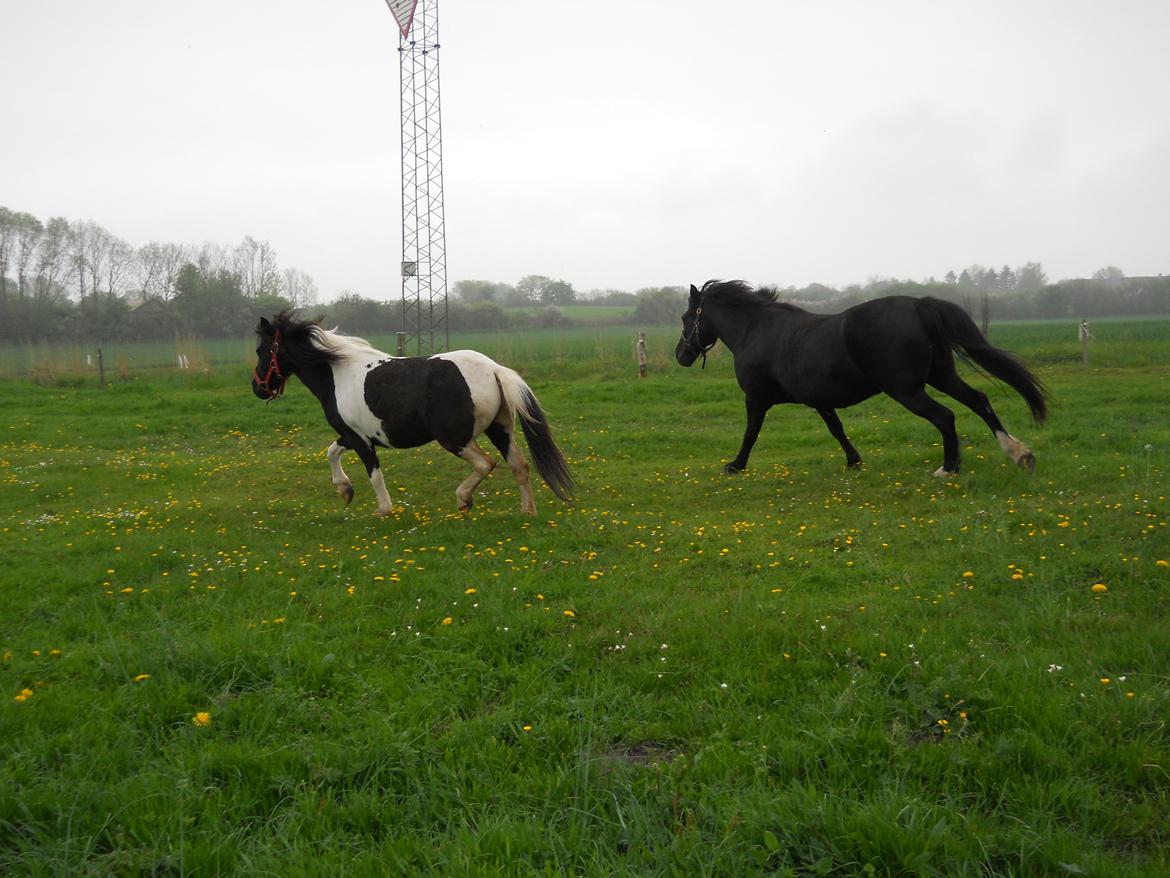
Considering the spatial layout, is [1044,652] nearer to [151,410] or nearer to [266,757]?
[266,757]

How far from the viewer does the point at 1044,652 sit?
12.3 ft

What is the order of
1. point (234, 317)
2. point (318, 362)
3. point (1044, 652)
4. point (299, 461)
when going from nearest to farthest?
point (1044, 652)
point (318, 362)
point (299, 461)
point (234, 317)

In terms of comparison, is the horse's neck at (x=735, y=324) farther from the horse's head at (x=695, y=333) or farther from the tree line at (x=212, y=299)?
the tree line at (x=212, y=299)

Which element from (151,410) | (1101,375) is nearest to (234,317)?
(151,410)

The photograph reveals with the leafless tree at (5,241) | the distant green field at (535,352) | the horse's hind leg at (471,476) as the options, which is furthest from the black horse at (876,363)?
the leafless tree at (5,241)

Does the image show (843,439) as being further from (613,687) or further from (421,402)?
(613,687)

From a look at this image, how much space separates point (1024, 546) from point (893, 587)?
1275 mm

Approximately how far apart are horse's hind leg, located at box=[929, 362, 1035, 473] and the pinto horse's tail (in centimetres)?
411

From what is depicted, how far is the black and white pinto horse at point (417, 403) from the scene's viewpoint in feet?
26.3

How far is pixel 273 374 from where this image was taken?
933cm

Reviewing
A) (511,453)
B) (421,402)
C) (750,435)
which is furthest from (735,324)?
(421,402)

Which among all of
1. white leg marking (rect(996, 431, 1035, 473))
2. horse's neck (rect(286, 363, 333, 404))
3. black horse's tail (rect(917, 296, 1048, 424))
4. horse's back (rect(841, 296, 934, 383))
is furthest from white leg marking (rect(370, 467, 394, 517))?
white leg marking (rect(996, 431, 1035, 473))

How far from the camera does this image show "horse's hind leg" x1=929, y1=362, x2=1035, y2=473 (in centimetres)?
824

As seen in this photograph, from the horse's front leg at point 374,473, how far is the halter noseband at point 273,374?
128 centimetres
